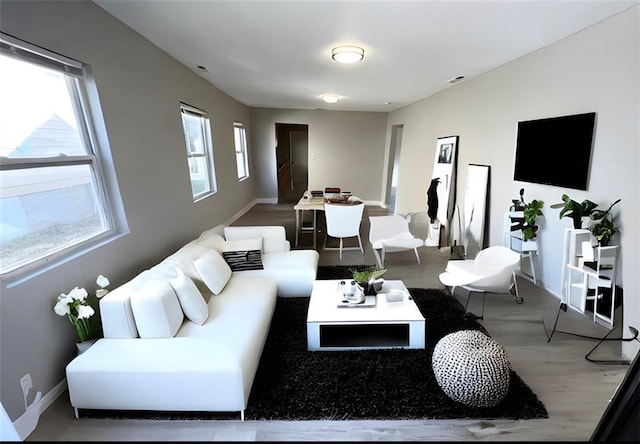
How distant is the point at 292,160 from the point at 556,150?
6952mm

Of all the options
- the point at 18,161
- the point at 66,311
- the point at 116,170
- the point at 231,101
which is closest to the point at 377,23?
the point at 116,170

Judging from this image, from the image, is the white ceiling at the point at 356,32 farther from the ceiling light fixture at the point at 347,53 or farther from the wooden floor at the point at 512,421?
the wooden floor at the point at 512,421

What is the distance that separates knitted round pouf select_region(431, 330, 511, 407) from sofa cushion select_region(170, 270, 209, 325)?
62.1 inches

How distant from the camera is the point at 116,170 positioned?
2.58 m

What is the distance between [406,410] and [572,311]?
222 centimetres

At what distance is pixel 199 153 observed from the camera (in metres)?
4.94

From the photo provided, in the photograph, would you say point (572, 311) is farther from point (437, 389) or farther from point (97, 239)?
point (97, 239)

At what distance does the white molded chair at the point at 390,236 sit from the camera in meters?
4.00

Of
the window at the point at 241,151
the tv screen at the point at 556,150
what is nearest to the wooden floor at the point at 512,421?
the tv screen at the point at 556,150

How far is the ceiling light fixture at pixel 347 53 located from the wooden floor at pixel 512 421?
2841 mm

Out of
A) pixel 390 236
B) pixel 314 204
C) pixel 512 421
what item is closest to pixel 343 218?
pixel 390 236

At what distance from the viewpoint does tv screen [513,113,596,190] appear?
9.05 ft

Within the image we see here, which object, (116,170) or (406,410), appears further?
(116,170)

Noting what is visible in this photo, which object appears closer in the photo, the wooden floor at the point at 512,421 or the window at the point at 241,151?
the wooden floor at the point at 512,421
